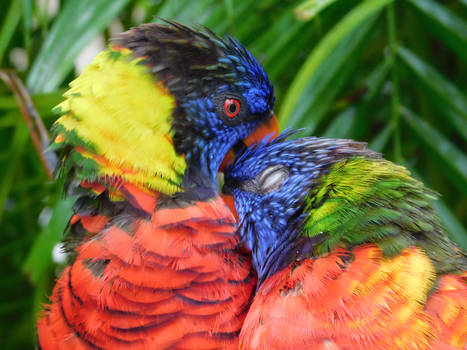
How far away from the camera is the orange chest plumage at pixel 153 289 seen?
0.63m

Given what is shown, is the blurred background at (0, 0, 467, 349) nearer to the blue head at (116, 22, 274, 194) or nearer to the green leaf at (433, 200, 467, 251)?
the green leaf at (433, 200, 467, 251)

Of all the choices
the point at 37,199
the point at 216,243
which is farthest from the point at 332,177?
the point at 37,199

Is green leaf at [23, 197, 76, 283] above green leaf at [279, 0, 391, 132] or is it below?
below

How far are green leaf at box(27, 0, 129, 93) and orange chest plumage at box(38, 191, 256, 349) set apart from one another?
0.42 meters

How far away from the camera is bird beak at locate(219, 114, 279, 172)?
845 millimetres

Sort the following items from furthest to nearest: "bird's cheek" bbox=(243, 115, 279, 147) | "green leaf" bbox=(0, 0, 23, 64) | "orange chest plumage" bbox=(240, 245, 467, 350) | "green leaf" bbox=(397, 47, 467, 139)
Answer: "green leaf" bbox=(0, 0, 23, 64) < "green leaf" bbox=(397, 47, 467, 139) < "bird's cheek" bbox=(243, 115, 279, 147) < "orange chest plumage" bbox=(240, 245, 467, 350)

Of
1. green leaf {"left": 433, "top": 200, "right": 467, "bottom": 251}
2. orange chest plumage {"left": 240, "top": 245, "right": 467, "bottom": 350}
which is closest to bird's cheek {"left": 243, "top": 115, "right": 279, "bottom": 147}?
orange chest plumage {"left": 240, "top": 245, "right": 467, "bottom": 350}

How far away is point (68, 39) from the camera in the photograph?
3.21ft

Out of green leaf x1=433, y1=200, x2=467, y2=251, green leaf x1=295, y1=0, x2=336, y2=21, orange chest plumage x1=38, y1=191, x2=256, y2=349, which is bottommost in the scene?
orange chest plumage x1=38, y1=191, x2=256, y2=349

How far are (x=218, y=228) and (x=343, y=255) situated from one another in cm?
19

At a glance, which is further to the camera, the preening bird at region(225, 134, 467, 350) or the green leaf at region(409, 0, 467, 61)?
the green leaf at region(409, 0, 467, 61)

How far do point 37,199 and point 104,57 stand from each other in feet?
3.11

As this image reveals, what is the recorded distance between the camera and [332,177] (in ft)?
2.34

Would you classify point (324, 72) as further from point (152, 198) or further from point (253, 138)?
point (152, 198)
